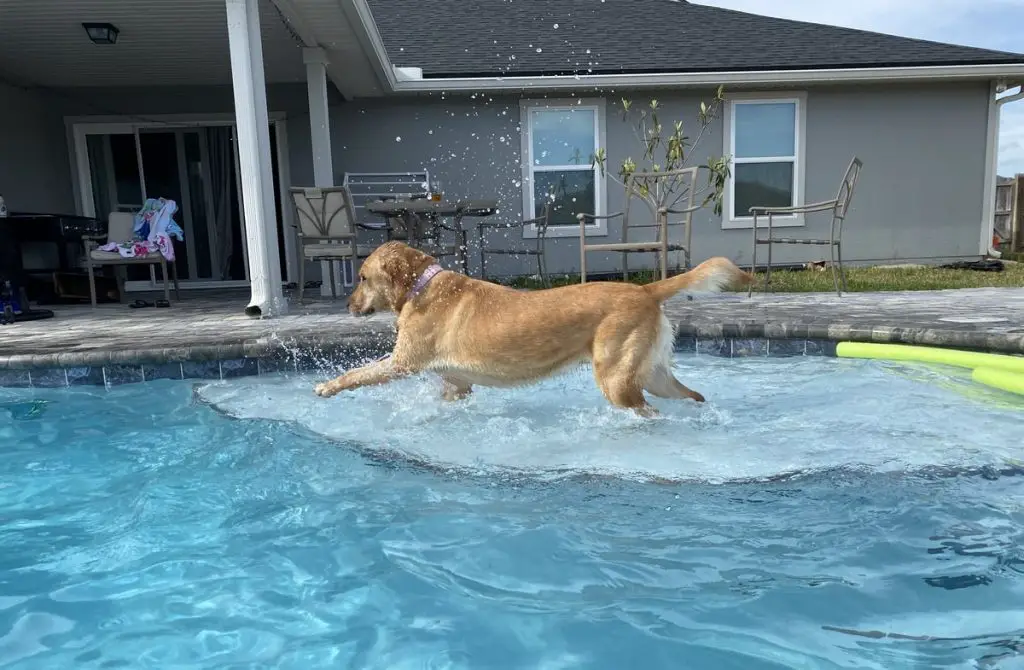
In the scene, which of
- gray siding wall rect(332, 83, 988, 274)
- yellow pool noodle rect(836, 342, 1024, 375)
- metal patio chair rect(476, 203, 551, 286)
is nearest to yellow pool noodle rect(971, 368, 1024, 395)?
yellow pool noodle rect(836, 342, 1024, 375)

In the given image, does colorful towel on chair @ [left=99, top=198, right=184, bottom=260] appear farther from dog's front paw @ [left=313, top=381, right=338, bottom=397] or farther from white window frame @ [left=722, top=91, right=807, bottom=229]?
white window frame @ [left=722, top=91, right=807, bottom=229]

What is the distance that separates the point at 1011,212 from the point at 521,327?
17175mm

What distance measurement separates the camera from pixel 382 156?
10.3 metres

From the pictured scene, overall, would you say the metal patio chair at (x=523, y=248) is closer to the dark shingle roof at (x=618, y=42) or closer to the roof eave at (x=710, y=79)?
the roof eave at (x=710, y=79)

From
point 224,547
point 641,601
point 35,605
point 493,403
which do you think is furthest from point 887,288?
point 35,605

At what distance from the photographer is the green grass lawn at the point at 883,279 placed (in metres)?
8.20

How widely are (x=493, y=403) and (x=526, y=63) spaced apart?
762cm

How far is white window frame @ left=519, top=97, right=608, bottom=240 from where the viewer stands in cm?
1029

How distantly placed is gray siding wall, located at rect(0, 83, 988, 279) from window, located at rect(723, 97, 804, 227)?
20 cm

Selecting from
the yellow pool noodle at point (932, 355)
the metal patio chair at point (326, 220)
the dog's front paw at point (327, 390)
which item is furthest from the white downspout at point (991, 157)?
the dog's front paw at point (327, 390)

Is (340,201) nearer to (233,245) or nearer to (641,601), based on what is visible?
(233,245)

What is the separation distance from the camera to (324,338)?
528 cm

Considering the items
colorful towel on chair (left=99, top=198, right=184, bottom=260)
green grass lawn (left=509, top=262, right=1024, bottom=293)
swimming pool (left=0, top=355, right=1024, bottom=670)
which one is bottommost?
swimming pool (left=0, top=355, right=1024, bottom=670)

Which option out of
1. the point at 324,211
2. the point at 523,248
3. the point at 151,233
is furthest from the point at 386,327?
the point at 523,248
